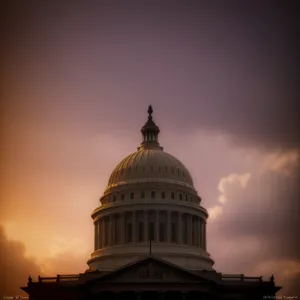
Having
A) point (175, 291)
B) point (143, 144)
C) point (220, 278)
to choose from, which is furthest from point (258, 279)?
point (143, 144)

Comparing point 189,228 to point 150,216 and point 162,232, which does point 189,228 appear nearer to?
point 162,232

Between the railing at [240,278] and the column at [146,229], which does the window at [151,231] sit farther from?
the railing at [240,278]

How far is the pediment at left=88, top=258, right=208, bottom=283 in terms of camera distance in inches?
4783

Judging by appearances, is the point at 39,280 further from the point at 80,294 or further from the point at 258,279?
the point at 258,279

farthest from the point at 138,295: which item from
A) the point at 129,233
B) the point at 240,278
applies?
the point at 129,233

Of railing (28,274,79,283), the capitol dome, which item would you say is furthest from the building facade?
railing (28,274,79,283)

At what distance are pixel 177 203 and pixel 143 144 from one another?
53.0 feet

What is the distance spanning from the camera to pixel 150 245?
4948 inches

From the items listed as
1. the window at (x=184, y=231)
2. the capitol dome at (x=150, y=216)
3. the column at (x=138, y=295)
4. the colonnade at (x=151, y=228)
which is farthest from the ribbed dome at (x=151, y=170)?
the column at (x=138, y=295)

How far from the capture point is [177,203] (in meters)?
142

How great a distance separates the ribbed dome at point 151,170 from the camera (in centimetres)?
14488

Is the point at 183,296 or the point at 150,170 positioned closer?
the point at 183,296

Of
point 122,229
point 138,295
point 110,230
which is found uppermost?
point 110,230

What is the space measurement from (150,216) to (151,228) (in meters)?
2.16
